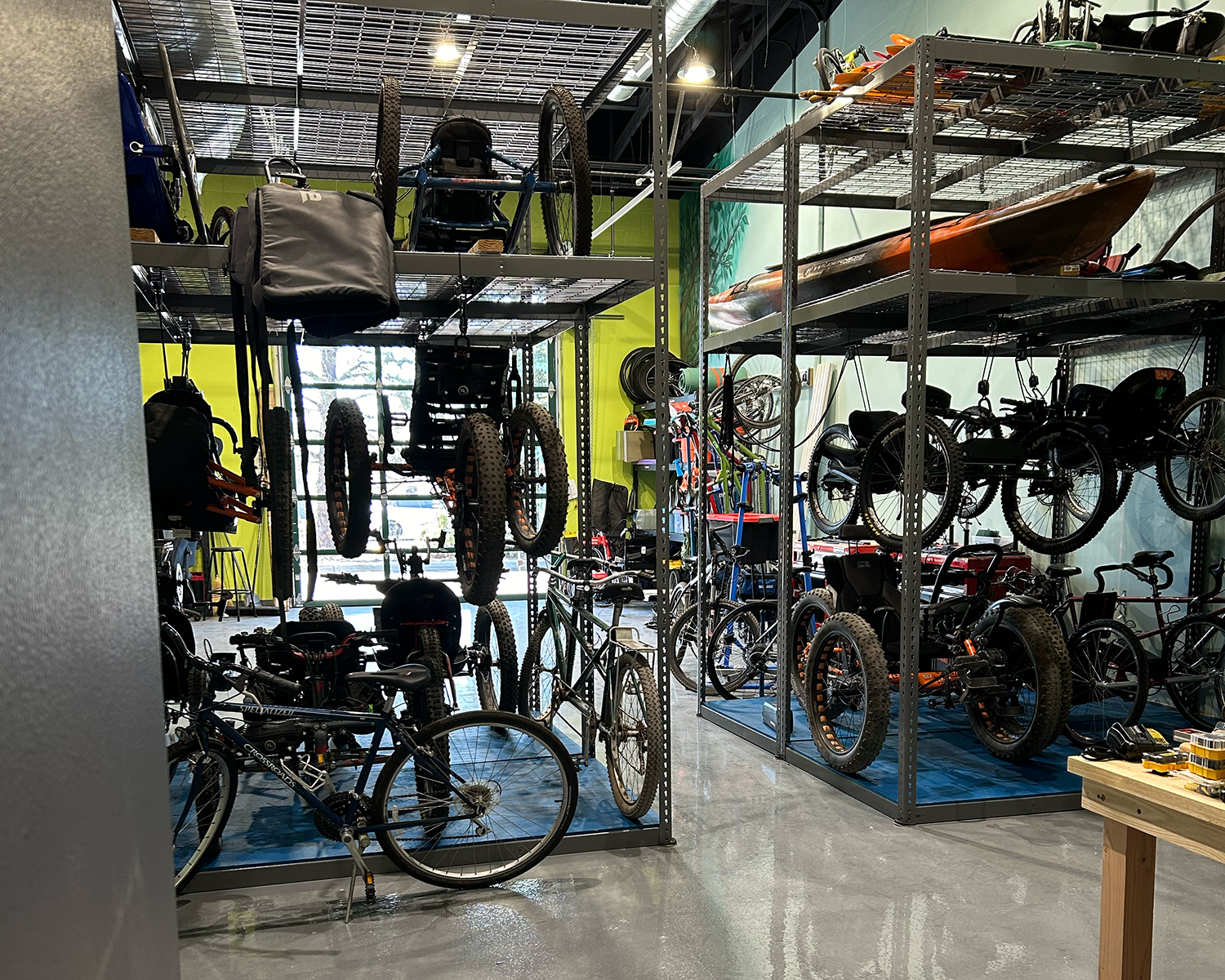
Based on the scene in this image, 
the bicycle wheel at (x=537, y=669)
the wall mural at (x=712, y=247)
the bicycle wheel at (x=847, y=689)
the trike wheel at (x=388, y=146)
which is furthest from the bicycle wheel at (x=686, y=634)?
the wall mural at (x=712, y=247)

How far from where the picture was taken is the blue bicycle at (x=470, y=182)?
11.6 feet

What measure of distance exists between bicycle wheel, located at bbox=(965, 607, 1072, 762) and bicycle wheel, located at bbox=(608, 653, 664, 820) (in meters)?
1.78

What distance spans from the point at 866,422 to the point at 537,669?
88.6 inches

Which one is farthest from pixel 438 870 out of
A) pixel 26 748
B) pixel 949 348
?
pixel 949 348

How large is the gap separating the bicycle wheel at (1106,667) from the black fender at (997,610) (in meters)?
0.42

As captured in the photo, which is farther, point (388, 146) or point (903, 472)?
point (903, 472)

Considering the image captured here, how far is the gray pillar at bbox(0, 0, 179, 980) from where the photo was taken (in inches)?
23.0

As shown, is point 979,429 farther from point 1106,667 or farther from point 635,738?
point 635,738

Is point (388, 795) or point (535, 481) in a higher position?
point (535, 481)

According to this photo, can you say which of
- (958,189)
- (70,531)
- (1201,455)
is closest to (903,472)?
(1201,455)

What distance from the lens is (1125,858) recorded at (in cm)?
208

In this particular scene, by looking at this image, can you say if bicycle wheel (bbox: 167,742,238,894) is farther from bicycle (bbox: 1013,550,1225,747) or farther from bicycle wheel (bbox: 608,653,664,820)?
bicycle (bbox: 1013,550,1225,747)

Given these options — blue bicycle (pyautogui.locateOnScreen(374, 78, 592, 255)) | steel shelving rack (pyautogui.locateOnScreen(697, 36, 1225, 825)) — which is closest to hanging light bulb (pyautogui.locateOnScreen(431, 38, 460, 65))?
blue bicycle (pyautogui.locateOnScreen(374, 78, 592, 255))

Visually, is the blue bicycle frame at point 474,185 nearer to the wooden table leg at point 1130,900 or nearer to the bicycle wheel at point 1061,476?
the bicycle wheel at point 1061,476
